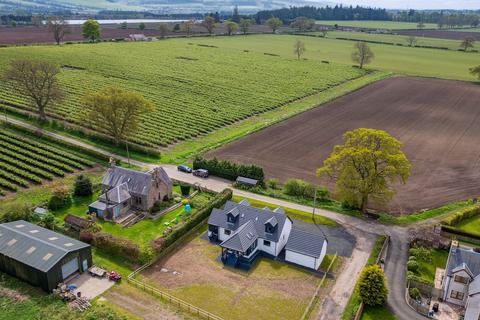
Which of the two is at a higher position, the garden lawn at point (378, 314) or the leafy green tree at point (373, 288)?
the leafy green tree at point (373, 288)

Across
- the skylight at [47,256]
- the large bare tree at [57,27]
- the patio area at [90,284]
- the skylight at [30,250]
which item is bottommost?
the patio area at [90,284]

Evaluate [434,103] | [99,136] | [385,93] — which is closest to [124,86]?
[99,136]

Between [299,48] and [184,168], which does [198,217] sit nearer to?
[184,168]

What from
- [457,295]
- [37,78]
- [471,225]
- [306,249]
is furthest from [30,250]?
[37,78]

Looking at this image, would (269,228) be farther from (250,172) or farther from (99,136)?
(99,136)

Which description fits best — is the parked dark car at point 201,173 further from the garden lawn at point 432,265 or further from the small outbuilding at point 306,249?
the garden lawn at point 432,265

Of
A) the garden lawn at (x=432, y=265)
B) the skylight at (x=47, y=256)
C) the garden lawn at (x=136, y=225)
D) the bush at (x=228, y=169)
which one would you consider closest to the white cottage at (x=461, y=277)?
the garden lawn at (x=432, y=265)

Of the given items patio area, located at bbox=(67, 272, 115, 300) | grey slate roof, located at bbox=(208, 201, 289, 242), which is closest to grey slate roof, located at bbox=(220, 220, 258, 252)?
grey slate roof, located at bbox=(208, 201, 289, 242)
